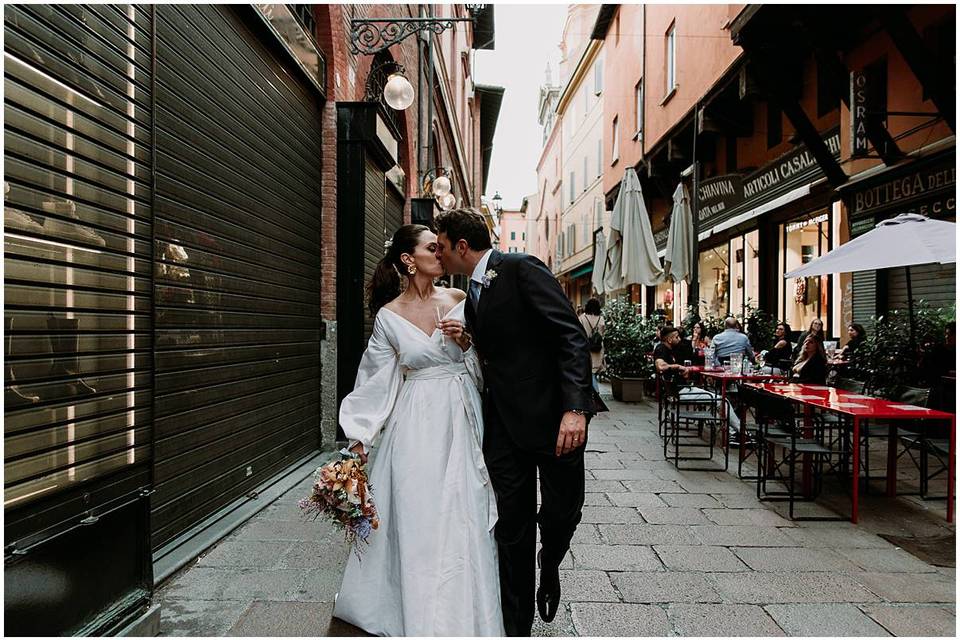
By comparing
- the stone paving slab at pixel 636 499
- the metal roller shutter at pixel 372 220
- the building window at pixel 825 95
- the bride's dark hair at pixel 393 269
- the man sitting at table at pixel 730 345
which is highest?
the building window at pixel 825 95

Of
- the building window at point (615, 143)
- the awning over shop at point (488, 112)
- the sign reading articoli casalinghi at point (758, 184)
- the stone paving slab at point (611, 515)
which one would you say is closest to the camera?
the stone paving slab at point (611, 515)

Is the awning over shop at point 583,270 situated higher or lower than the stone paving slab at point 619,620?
higher

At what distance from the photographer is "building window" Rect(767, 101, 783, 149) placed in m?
15.3

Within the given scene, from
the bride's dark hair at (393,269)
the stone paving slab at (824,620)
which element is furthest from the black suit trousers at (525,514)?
the stone paving slab at (824,620)

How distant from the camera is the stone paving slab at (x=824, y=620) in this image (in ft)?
11.0

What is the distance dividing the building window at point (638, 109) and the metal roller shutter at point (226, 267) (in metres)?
17.3

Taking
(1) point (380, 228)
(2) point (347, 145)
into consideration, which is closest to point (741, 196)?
(1) point (380, 228)

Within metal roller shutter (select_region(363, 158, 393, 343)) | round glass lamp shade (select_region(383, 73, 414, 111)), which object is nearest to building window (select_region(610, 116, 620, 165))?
metal roller shutter (select_region(363, 158, 393, 343))

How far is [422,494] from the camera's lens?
316 cm

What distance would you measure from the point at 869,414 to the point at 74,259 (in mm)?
5194

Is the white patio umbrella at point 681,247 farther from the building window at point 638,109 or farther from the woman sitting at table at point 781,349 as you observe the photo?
the building window at point 638,109

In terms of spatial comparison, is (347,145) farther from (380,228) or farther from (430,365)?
(430,365)

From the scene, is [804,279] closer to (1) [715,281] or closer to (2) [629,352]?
(2) [629,352]

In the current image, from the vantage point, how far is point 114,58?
3250mm
